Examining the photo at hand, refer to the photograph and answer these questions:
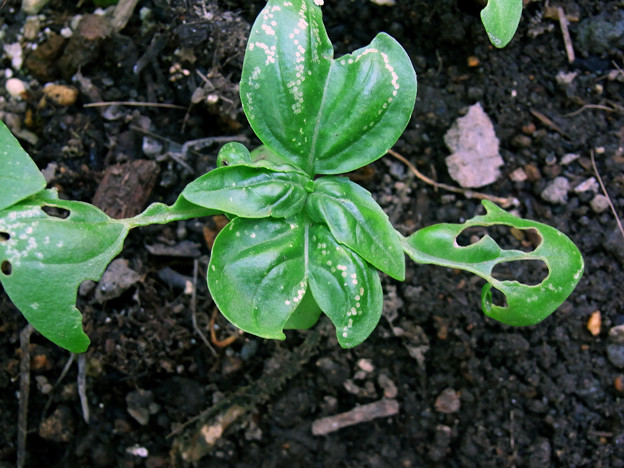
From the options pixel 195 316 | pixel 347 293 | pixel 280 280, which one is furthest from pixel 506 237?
pixel 195 316

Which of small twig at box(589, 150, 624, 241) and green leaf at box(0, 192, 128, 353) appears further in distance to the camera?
small twig at box(589, 150, 624, 241)

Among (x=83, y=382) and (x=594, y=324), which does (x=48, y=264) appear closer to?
(x=83, y=382)

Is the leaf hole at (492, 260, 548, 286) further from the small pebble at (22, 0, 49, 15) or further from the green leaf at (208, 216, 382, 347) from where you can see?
the small pebble at (22, 0, 49, 15)

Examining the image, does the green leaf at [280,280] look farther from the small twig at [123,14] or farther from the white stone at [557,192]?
the small twig at [123,14]

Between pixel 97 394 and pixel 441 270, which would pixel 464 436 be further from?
pixel 97 394

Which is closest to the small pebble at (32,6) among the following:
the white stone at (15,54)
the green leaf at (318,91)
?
the white stone at (15,54)

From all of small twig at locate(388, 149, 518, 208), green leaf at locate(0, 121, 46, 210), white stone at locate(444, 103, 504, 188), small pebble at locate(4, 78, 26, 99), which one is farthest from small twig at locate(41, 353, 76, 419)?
white stone at locate(444, 103, 504, 188)
